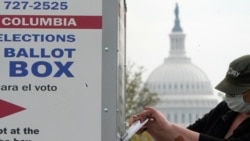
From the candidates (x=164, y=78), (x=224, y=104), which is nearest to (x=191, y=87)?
(x=164, y=78)

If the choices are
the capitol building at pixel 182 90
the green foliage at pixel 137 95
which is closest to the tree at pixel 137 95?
the green foliage at pixel 137 95

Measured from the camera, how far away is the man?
5.07 metres

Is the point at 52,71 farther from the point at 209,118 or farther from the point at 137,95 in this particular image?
the point at 137,95

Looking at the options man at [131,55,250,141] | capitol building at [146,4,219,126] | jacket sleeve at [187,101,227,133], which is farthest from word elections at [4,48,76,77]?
capitol building at [146,4,219,126]

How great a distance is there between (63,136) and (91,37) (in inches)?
16.4

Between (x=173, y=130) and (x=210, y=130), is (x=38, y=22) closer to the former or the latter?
(x=173, y=130)

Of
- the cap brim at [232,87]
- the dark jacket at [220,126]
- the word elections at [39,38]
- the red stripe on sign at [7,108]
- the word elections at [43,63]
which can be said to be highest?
the word elections at [39,38]

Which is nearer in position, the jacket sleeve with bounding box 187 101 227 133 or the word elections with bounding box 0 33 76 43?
the word elections with bounding box 0 33 76 43

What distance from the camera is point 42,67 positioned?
4434mm

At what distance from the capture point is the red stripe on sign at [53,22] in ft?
14.6

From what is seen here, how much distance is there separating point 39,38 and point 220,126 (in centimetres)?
136

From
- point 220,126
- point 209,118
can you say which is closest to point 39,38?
point 220,126

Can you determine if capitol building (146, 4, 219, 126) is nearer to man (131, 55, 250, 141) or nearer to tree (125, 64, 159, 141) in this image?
tree (125, 64, 159, 141)

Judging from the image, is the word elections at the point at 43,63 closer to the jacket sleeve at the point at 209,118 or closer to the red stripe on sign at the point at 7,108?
the red stripe on sign at the point at 7,108
